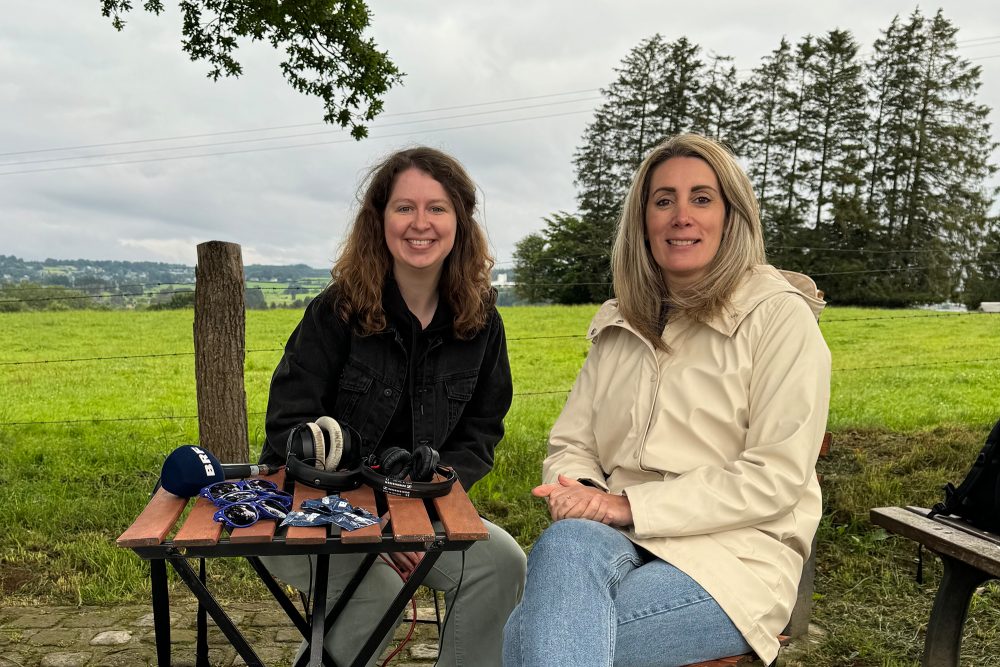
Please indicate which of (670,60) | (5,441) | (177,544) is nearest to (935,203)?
(670,60)

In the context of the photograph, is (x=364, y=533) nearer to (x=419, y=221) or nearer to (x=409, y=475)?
(x=409, y=475)

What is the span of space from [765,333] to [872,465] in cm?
394

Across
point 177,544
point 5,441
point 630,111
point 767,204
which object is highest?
point 630,111

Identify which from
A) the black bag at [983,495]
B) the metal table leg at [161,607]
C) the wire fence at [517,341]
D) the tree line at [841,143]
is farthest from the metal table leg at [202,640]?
the tree line at [841,143]

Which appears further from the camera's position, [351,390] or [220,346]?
[220,346]

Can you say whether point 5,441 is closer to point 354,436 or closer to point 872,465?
point 354,436

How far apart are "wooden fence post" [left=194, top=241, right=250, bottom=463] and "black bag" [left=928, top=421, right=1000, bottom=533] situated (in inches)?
148

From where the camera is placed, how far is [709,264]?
8.59 ft

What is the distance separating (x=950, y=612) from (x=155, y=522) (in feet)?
8.11

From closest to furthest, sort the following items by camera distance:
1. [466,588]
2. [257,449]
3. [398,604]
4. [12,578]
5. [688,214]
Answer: [398,604], [688,214], [466,588], [12,578], [257,449]

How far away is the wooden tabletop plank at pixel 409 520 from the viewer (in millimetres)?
1961

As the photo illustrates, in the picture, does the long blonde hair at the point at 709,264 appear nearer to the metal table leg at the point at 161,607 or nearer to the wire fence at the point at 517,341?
the metal table leg at the point at 161,607

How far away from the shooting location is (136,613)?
155 inches

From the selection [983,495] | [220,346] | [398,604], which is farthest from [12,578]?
[983,495]
